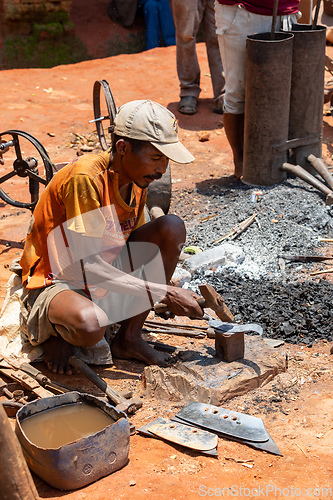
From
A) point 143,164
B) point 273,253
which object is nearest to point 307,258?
point 273,253

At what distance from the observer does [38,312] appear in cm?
321

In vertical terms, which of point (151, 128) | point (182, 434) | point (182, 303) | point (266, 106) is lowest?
point (182, 434)

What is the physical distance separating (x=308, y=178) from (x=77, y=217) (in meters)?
3.55

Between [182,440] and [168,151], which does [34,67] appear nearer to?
[168,151]

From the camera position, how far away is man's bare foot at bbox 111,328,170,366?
3.44 metres

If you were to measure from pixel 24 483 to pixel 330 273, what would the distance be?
3178 mm

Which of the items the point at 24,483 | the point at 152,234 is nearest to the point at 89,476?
the point at 24,483

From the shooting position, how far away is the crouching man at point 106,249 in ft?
9.80

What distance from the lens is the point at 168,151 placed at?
2.94m

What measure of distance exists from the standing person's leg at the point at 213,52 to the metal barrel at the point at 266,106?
9.46 feet

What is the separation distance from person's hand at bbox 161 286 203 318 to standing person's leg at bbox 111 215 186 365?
368 millimetres

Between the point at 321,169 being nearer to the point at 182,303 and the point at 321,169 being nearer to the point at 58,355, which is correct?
the point at 182,303

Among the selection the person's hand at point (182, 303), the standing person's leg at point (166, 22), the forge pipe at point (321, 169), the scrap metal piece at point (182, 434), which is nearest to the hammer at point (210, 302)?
the person's hand at point (182, 303)

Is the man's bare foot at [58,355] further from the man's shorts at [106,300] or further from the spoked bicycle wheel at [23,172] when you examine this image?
the spoked bicycle wheel at [23,172]
